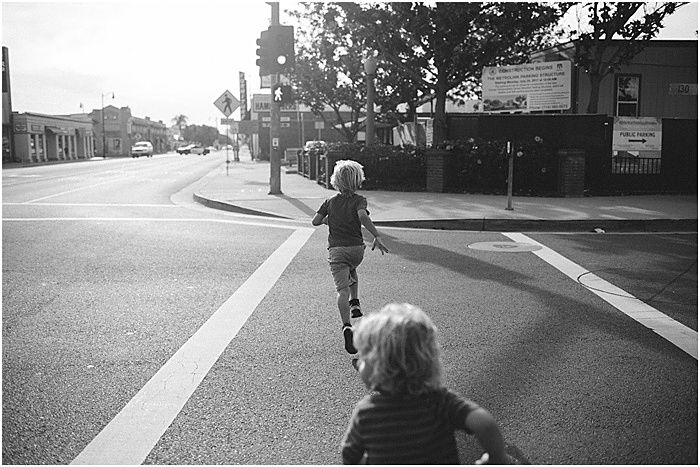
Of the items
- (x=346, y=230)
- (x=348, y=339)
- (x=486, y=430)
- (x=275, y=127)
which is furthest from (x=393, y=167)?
(x=486, y=430)

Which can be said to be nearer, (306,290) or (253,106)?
(306,290)

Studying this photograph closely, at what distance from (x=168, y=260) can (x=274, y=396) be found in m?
5.60

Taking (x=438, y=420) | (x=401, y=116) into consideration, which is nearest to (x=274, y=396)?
(x=438, y=420)

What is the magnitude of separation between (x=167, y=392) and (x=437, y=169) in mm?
16721

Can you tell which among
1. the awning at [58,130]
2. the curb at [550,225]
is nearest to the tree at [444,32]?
the curb at [550,225]

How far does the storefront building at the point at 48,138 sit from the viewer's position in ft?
221

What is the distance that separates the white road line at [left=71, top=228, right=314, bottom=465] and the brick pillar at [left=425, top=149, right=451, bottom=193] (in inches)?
534

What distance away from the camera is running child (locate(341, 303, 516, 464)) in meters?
2.26

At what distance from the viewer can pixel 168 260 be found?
9.66 metres

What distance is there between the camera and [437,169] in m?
20.6

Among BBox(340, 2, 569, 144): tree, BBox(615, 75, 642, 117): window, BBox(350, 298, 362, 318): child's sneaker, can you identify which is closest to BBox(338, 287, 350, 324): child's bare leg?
BBox(350, 298, 362, 318): child's sneaker

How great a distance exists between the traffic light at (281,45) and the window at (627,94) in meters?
13.7

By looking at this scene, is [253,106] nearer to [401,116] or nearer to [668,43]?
[401,116]

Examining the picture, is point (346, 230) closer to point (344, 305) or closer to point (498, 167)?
point (344, 305)
